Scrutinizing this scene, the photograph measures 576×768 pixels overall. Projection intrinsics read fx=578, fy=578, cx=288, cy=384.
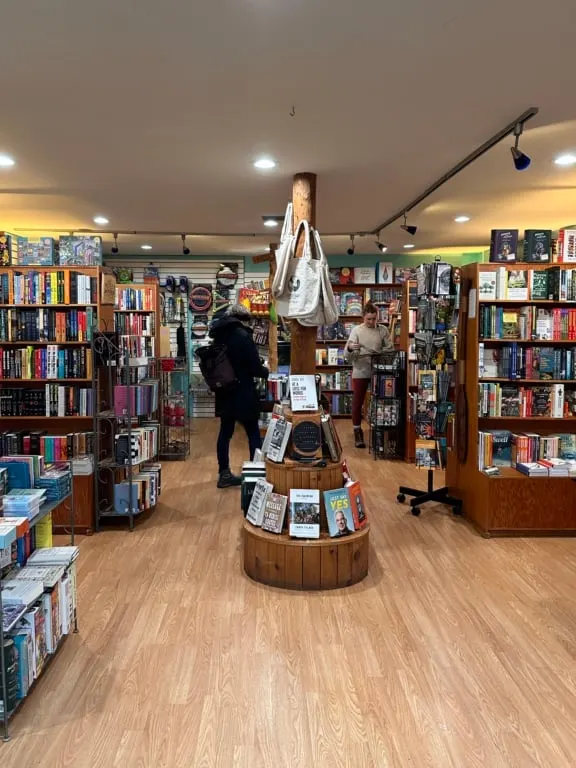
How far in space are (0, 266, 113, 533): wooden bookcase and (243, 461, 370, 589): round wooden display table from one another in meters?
1.53

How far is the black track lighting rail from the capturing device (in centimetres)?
326

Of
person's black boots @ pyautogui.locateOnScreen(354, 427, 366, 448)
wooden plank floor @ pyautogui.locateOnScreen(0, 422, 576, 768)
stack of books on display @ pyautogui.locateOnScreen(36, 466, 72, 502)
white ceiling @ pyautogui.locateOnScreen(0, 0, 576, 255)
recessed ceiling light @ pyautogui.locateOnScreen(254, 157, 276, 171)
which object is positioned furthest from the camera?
person's black boots @ pyautogui.locateOnScreen(354, 427, 366, 448)

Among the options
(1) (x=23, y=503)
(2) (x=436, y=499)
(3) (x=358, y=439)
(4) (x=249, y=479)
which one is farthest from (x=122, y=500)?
(3) (x=358, y=439)

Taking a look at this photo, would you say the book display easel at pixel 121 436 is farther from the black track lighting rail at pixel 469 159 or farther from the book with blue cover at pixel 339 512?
the black track lighting rail at pixel 469 159

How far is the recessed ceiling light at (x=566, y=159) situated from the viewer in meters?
4.09

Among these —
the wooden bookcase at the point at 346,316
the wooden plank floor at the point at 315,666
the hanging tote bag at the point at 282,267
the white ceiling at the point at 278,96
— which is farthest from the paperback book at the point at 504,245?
the wooden bookcase at the point at 346,316

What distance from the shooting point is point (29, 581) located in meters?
2.49

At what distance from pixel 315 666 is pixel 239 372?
313 cm

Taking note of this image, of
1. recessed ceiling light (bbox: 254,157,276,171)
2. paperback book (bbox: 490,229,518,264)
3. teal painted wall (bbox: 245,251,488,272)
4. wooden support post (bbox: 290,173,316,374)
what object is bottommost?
wooden support post (bbox: 290,173,316,374)

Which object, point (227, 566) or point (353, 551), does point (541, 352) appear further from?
point (227, 566)

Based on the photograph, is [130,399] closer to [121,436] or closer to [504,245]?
[121,436]

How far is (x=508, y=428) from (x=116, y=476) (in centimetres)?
319

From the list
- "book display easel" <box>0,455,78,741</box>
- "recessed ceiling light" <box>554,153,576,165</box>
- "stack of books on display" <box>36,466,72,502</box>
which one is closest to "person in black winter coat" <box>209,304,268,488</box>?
"book display easel" <box>0,455,78,741</box>

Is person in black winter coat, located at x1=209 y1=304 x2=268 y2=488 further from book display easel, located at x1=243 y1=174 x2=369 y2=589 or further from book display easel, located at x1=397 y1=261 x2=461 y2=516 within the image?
book display easel, located at x1=243 y1=174 x2=369 y2=589
